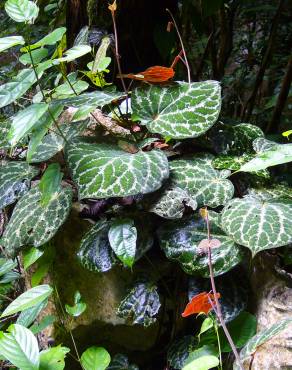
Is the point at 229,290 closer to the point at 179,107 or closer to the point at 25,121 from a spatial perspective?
the point at 179,107

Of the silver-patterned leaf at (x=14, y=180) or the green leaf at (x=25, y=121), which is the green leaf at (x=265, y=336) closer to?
the green leaf at (x=25, y=121)

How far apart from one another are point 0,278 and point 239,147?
0.87m

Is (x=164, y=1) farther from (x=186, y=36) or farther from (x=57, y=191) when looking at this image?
(x=57, y=191)

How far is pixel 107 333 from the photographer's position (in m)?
1.38

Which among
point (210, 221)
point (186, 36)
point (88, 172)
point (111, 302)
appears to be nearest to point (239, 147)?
point (210, 221)

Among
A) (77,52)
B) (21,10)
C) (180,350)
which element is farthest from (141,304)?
(21,10)

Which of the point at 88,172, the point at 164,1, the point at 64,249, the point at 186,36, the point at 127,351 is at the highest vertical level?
the point at 164,1

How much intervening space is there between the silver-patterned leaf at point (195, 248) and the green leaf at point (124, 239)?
0.08 m

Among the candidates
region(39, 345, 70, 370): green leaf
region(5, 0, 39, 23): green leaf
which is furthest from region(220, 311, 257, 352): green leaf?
region(5, 0, 39, 23): green leaf

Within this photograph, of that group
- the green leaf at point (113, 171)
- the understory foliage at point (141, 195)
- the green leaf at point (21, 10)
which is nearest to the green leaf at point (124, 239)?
the understory foliage at point (141, 195)

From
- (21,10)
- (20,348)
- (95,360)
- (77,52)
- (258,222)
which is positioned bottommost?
(95,360)

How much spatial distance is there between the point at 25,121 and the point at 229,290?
2.09 ft

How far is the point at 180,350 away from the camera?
121 cm

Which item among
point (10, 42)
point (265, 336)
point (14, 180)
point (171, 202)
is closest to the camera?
point (265, 336)
